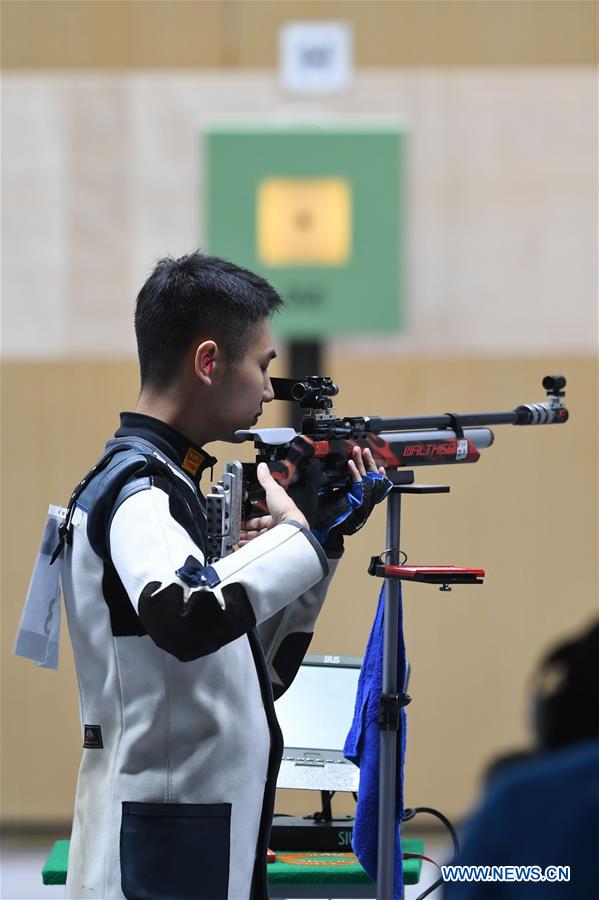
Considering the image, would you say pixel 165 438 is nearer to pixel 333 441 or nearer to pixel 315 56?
pixel 333 441

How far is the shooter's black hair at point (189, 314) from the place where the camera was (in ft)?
4.96

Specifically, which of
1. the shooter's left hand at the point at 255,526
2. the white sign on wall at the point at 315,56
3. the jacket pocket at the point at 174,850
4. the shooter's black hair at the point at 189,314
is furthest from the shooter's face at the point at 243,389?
the white sign on wall at the point at 315,56

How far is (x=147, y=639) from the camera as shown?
138cm

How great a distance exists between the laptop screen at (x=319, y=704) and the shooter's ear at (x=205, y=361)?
716 mm

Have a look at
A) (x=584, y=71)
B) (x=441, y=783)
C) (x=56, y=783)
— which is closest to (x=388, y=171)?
(x=584, y=71)

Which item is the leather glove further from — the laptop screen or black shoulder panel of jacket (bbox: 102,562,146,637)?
the laptop screen

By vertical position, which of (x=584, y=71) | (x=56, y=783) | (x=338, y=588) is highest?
(x=584, y=71)

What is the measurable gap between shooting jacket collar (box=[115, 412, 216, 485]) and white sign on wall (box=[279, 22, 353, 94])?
195 centimetres

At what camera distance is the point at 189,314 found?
1.51 m

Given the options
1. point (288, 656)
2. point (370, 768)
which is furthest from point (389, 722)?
point (288, 656)

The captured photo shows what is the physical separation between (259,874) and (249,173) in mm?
2156

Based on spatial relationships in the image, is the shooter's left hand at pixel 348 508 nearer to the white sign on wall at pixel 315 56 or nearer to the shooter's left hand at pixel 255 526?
the shooter's left hand at pixel 255 526

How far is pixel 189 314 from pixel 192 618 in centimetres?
42

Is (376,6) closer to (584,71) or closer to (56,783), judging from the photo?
(584,71)
